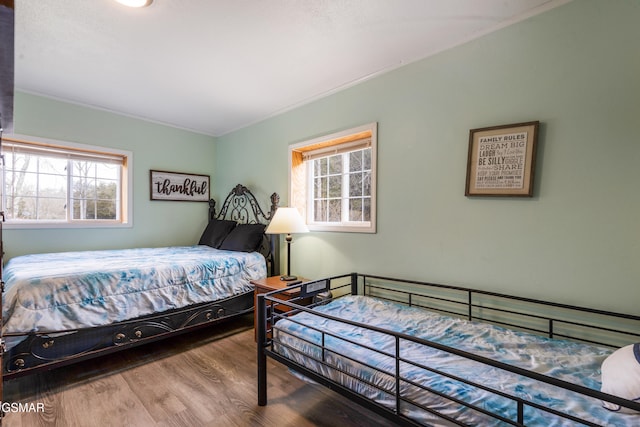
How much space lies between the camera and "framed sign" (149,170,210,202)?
3.68 meters

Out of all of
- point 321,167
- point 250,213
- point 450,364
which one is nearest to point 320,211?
point 321,167

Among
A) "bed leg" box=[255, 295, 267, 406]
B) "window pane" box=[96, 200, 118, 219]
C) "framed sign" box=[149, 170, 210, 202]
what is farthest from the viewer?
"framed sign" box=[149, 170, 210, 202]

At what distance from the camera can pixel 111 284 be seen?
7.00 ft

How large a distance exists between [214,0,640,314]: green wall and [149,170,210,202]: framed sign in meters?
2.49

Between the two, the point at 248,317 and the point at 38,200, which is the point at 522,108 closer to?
the point at 248,317

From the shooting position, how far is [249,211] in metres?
3.70

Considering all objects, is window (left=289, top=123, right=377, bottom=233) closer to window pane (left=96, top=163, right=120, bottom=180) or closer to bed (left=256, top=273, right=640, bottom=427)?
bed (left=256, top=273, right=640, bottom=427)

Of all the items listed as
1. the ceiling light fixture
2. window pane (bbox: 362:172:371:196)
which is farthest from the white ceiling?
window pane (bbox: 362:172:371:196)

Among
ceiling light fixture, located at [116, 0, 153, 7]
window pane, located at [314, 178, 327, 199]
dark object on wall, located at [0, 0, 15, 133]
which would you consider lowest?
window pane, located at [314, 178, 327, 199]

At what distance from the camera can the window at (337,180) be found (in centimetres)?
259

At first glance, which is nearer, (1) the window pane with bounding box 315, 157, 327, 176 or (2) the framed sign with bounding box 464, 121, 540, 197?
(2) the framed sign with bounding box 464, 121, 540, 197

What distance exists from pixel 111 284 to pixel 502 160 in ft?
9.08

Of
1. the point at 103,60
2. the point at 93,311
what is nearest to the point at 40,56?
the point at 103,60

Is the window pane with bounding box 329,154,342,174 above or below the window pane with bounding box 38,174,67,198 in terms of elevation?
above
